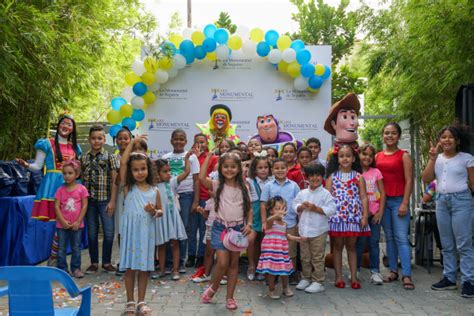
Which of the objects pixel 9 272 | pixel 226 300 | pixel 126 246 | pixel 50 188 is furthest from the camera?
pixel 50 188

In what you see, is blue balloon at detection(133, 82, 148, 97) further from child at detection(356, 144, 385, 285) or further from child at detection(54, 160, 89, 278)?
child at detection(356, 144, 385, 285)

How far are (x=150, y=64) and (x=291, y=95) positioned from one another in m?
2.30

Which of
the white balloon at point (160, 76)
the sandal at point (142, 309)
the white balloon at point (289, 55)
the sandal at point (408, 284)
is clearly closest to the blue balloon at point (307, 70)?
the white balloon at point (289, 55)

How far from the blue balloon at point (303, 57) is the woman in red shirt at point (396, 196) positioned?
293 centimetres

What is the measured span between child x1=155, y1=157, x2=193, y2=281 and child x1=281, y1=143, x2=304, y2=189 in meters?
1.08

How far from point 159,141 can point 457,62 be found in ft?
15.1

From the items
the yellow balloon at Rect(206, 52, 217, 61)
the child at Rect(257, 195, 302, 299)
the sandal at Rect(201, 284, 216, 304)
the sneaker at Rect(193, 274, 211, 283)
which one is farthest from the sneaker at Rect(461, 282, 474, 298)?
the yellow balloon at Rect(206, 52, 217, 61)

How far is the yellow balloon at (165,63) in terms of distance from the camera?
27.2ft

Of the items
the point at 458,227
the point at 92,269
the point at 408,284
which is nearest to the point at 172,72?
the point at 92,269

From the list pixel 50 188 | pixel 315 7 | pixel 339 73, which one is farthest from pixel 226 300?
pixel 315 7

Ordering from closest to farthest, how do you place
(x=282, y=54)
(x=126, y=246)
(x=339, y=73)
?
(x=126, y=246) → (x=282, y=54) → (x=339, y=73)

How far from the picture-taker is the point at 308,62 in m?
8.39

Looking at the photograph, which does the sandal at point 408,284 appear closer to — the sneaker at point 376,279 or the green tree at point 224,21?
the sneaker at point 376,279

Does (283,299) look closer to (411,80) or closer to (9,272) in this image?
(9,272)
